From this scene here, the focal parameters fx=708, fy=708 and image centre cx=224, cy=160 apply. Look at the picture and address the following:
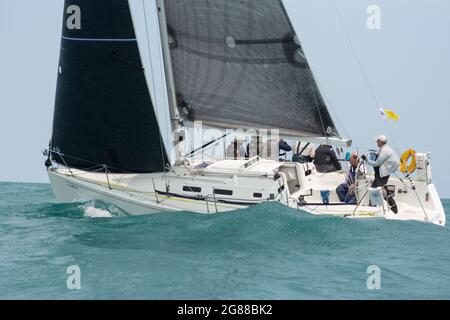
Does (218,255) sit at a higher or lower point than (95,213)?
lower

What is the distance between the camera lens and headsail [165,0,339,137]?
11.9m

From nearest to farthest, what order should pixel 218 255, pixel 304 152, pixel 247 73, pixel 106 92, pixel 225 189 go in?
pixel 218 255 → pixel 225 189 → pixel 106 92 → pixel 247 73 → pixel 304 152

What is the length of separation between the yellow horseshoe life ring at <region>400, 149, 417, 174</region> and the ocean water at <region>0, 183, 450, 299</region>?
165 centimetres

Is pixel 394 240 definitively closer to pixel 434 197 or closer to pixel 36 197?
pixel 434 197

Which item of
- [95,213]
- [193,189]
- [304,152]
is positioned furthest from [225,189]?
[304,152]

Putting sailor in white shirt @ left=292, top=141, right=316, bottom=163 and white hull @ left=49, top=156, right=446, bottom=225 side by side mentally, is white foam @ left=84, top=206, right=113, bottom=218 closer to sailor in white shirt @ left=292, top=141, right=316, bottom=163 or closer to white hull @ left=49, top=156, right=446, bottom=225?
white hull @ left=49, top=156, right=446, bottom=225

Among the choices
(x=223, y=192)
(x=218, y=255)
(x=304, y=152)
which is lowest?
(x=218, y=255)

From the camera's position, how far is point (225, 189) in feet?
35.8

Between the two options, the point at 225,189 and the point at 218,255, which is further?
the point at 225,189

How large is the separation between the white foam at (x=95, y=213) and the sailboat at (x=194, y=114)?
19 centimetres

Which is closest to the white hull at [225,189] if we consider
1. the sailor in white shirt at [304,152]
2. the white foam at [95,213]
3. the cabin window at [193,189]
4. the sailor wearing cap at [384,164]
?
the cabin window at [193,189]

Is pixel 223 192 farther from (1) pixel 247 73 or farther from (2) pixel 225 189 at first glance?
(1) pixel 247 73

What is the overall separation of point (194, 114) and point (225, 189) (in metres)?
1.80

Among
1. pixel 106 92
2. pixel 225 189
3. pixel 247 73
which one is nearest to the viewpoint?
pixel 225 189
